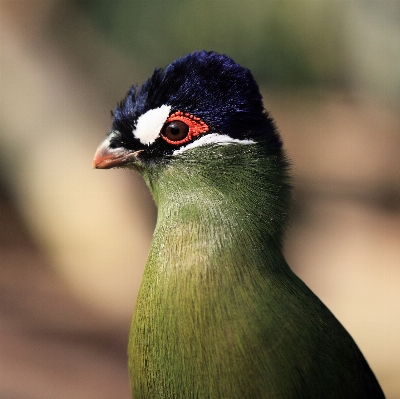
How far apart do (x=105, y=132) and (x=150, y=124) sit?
390 cm

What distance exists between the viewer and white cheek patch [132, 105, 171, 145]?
2051mm

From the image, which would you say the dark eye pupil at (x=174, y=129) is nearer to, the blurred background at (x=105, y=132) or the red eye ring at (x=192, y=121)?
the red eye ring at (x=192, y=121)

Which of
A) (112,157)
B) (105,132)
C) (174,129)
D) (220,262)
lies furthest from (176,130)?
(105,132)

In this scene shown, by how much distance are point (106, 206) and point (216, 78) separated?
13.4ft

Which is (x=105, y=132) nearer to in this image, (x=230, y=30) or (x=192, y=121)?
(x=230, y=30)

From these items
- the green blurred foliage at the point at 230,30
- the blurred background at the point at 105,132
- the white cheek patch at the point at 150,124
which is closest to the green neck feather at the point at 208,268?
the white cheek patch at the point at 150,124

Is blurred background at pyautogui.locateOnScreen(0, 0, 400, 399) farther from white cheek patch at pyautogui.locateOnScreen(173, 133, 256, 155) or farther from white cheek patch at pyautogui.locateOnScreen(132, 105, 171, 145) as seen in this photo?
white cheek patch at pyautogui.locateOnScreen(173, 133, 256, 155)

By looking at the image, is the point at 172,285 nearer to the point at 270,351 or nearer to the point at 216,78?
the point at 270,351

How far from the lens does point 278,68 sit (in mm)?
6508

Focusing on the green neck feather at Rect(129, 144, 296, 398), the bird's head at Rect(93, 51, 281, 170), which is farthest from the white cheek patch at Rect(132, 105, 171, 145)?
the green neck feather at Rect(129, 144, 296, 398)

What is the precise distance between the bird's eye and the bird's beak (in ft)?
0.56

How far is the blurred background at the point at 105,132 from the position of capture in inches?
234

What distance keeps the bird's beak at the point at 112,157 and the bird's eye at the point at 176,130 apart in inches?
6.7

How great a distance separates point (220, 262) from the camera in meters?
1.92
